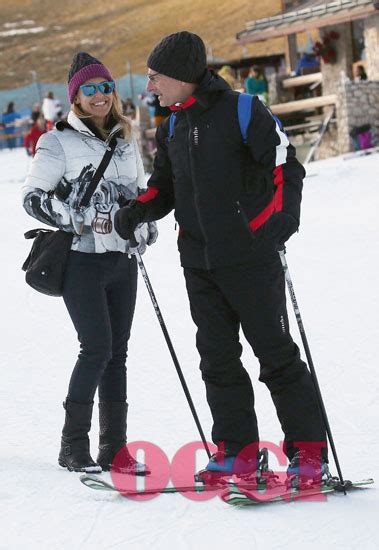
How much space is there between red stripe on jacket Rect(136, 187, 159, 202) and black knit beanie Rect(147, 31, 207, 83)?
0.45 meters

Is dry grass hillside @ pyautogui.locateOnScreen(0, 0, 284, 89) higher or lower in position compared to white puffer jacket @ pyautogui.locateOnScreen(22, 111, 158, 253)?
lower

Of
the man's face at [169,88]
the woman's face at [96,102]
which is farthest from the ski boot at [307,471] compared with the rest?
the woman's face at [96,102]

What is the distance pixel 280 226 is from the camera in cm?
336

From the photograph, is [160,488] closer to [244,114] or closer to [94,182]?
[94,182]

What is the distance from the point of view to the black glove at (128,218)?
366cm

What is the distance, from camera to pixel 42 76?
54.9 m

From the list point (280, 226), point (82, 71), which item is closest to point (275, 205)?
point (280, 226)

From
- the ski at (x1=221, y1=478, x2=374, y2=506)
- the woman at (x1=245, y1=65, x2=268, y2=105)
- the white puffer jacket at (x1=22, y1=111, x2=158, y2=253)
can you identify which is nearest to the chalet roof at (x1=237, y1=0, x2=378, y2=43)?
the woman at (x1=245, y1=65, x2=268, y2=105)

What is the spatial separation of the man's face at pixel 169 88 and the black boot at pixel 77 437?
1.29 meters

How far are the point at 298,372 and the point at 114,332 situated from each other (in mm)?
837

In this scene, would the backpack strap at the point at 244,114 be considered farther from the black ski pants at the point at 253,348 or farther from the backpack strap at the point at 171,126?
the black ski pants at the point at 253,348

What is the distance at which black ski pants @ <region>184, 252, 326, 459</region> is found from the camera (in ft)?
11.6

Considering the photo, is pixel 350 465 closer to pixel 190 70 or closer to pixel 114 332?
pixel 114 332

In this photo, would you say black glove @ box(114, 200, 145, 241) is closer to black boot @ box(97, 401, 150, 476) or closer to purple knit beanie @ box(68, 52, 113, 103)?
purple knit beanie @ box(68, 52, 113, 103)
